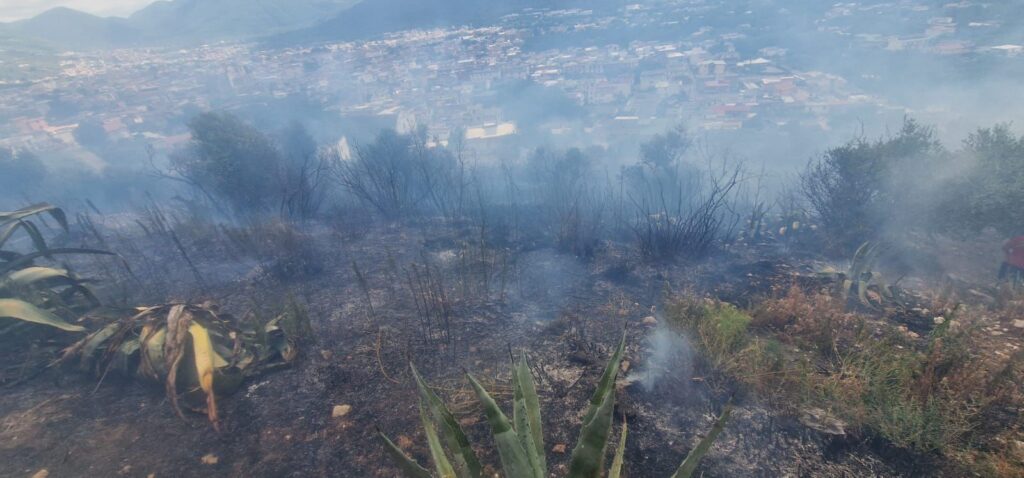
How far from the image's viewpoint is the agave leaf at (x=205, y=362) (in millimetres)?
3180

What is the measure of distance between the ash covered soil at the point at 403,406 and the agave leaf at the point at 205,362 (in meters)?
0.11

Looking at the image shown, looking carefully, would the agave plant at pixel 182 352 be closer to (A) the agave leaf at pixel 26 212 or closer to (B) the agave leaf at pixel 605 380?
(A) the agave leaf at pixel 26 212

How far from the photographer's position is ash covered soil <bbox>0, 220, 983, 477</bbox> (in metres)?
2.76

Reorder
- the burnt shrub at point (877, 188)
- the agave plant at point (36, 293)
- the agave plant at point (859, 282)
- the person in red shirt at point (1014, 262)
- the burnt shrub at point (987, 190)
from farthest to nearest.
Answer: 1. the burnt shrub at point (877, 188)
2. the burnt shrub at point (987, 190)
3. the person in red shirt at point (1014, 262)
4. the agave plant at point (859, 282)
5. the agave plant at point (36, 293)

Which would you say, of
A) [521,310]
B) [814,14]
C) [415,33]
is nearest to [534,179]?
[521,310]

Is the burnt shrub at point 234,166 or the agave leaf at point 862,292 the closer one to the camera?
the agave leaf at point 862,292

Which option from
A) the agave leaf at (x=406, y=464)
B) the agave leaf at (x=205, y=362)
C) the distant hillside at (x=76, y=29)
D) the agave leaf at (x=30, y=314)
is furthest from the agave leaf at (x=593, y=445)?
the distant hillside at (x=76, y=29)

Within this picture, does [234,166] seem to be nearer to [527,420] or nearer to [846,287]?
[527,420]

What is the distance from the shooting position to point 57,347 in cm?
382

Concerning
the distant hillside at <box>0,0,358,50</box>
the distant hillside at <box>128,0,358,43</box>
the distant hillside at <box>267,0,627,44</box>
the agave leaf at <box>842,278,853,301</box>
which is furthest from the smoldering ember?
the distant hillside at <box>0,0,358,50</box>

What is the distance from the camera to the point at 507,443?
5.41ft

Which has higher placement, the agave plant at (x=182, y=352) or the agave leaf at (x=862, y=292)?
the agave plant at (x=182, y=352)

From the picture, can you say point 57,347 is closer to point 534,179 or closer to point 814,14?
point 534,179

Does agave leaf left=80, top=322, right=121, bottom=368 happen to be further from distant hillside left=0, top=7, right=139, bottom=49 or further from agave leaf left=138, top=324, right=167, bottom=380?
distant hillside left=0, top=7, right=139, bottom=49
